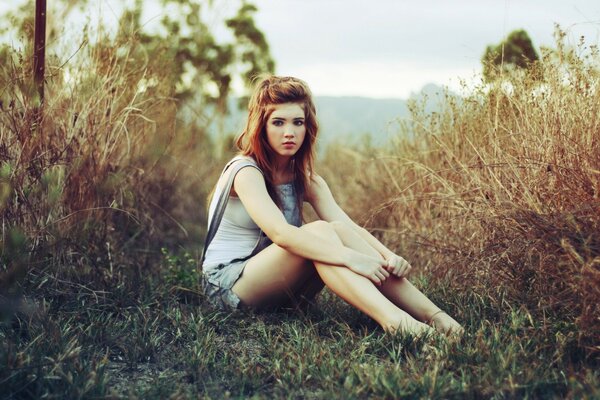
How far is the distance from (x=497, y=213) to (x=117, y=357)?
5.43 feet

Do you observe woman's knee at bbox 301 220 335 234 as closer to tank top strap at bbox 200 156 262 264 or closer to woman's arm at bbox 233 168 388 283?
woman's arm at bbox 233 168 388 283

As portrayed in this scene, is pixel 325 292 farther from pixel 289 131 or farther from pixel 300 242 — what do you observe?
pixel 289 131

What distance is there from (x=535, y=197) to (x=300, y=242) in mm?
993

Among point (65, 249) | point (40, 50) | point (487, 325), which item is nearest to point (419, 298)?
point (487, 325)

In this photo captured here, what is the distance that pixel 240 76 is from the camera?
10656 mm

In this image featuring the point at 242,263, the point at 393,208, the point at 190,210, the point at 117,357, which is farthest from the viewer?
the point at 190,210

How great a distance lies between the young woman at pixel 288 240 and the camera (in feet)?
9.02

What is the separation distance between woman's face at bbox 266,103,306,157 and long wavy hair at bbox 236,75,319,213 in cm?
3

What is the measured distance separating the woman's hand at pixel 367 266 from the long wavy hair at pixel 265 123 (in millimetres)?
617

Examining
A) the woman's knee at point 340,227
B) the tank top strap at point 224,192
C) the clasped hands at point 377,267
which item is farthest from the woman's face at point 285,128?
the clasped hands at point 377,267

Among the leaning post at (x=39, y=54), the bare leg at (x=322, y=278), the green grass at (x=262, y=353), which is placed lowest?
the green grass at (x=262, y=353)

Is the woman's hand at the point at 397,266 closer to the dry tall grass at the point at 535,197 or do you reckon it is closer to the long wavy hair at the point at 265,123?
the dry tall grass at the point at 535,197

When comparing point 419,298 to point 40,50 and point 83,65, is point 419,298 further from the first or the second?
point 83,65

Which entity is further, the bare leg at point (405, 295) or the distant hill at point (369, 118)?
the distant hill at point (369, 118)
